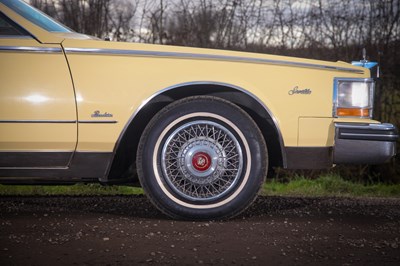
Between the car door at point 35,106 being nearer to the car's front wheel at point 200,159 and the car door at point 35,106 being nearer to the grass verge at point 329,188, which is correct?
the car's front wheel at point 200,159

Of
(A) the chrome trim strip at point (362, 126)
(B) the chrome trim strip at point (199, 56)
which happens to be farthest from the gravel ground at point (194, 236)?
(B) the chrome trim strip at point (199, 56)

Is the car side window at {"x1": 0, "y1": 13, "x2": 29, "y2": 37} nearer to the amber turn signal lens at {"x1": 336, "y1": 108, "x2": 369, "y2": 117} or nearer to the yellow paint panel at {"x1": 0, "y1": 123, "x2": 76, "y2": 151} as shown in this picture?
the yellow paint panel at {"x1": 0, "y1": 123, "x2": 76, "y2": 151}

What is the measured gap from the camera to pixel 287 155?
13.3 feet

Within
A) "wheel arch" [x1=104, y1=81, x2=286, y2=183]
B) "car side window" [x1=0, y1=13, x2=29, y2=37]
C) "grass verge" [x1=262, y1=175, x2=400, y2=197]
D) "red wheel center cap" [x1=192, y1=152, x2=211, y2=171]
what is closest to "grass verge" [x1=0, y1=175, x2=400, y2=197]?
"grass verge" [x1=262, y1=175, x2=400, y2=197]

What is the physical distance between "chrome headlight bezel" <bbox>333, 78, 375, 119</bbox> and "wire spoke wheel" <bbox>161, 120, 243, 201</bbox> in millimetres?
823

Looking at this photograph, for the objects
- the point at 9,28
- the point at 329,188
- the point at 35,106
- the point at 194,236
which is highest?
the point at 9,28

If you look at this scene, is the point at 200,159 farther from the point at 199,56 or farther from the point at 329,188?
the point at 329,188

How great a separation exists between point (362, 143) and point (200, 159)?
3.89ft

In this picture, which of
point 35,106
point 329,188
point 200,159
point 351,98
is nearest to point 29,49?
point 35,106

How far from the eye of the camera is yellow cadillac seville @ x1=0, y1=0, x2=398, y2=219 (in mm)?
3846

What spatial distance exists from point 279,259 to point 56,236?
1438 millimetres

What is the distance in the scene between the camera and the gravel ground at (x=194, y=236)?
3.09 meters

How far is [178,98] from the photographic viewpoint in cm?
420

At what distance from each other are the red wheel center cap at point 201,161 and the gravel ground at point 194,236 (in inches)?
15.7
